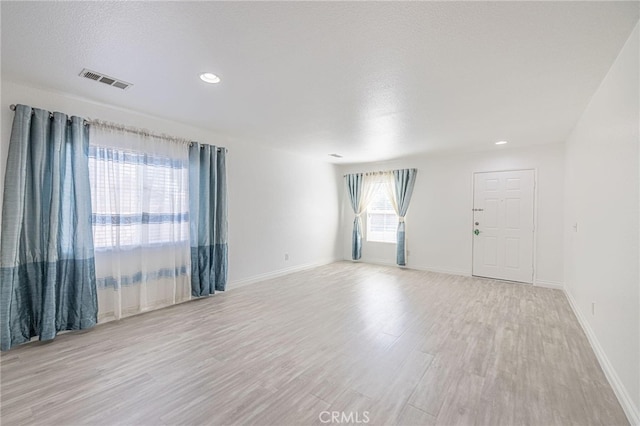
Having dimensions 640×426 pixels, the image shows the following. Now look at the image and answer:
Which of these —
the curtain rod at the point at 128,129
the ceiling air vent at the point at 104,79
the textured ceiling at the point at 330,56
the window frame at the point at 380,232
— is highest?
the ceiling air vent at the point at 104,79

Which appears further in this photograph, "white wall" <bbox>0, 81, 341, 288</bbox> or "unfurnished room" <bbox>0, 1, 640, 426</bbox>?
"white wall" <bbox>0, 81, 341, 288</bbox>

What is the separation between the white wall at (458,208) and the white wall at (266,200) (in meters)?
1.42

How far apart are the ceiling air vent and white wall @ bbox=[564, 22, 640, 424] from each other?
3940 mm

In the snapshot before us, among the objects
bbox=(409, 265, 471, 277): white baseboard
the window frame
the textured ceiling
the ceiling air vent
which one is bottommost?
bbox=(409, 265, 471, 277): white baseboard

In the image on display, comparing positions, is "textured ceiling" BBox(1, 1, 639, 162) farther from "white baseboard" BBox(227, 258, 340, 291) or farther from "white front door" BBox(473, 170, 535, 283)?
"white baseboard" BBox(227, 258, 340, 291)

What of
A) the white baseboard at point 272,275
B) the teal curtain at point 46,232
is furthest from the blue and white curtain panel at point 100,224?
the white baseboard at point 272,275

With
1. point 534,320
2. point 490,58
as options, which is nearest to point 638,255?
point 490,58

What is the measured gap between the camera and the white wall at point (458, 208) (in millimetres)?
4629

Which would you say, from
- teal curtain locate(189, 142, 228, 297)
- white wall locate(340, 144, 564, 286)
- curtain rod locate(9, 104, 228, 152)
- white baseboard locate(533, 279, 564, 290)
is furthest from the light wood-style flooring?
curtain rod locate(9, 104, 228, 152)

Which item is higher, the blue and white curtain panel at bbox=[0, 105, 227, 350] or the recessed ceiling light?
the recessed ceiling light

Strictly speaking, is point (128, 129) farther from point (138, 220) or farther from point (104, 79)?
point (138, 220)

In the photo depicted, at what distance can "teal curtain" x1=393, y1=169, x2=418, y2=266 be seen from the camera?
5992mm

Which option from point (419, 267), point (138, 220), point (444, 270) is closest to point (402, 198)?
point (419, 267)

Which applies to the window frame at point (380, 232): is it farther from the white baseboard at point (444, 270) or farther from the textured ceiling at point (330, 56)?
the textured ceiling at point (330, 56)
